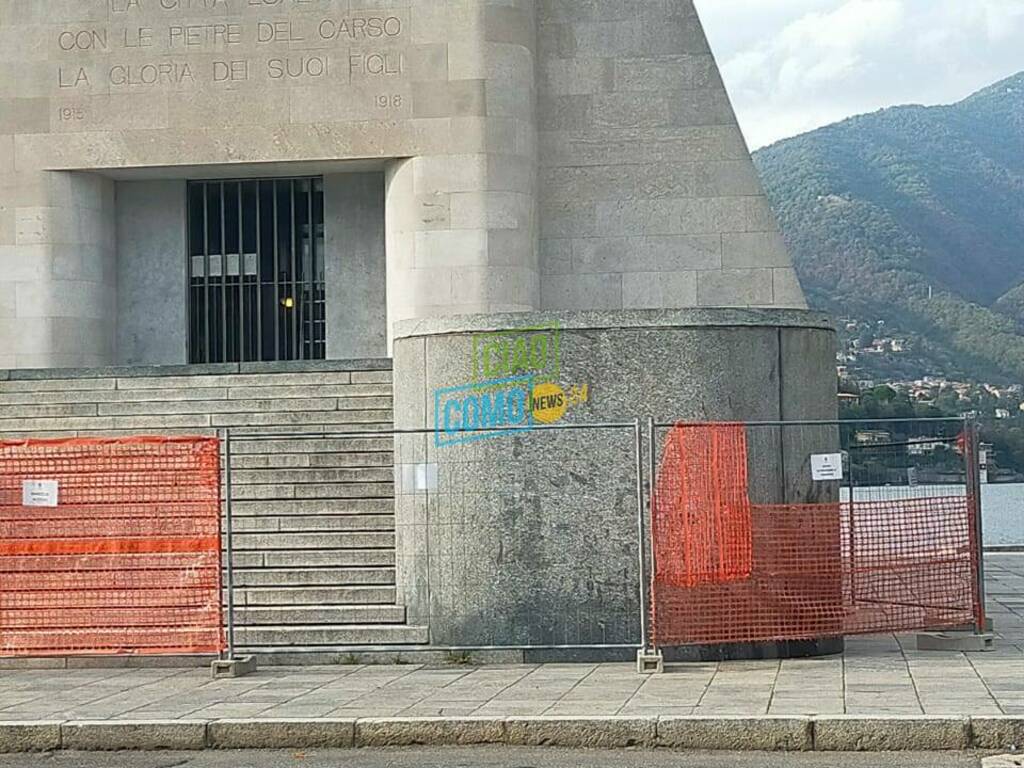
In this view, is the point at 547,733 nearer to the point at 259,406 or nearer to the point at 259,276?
the point at 259,406

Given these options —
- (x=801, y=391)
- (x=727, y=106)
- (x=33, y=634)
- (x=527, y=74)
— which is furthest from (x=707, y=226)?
(x=33, y=634)

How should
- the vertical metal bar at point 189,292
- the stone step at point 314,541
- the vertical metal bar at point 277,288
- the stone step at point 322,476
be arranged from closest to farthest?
1. the stone step at point 314,541
2. the stone step at point 322,476
3. the vertical metal bar at point 189,292
4. the vertical metal bar at point 277,288

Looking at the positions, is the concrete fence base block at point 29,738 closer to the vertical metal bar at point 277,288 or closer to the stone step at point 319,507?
the stone step at point 319,507

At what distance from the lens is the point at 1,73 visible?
2411cm

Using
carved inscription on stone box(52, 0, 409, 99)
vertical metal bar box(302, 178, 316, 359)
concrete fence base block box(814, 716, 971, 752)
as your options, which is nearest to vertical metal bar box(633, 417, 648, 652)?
concrete fence base block box(814, 716, 971, 752)

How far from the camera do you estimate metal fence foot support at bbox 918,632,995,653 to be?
13.6m

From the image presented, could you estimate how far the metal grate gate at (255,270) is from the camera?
83.8ft

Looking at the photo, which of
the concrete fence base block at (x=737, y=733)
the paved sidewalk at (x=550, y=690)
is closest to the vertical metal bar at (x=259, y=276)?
the paved sidewalk at (x=550, y=690)

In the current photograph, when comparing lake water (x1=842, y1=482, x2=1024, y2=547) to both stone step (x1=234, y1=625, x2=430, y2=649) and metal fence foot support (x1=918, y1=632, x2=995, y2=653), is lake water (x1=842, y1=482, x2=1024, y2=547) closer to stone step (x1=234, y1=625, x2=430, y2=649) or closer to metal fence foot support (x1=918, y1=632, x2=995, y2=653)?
metal fence foot support (x1=918, y1=632, x2=995, y2=653)

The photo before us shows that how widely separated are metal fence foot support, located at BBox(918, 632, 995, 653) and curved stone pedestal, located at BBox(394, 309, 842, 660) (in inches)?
35.3

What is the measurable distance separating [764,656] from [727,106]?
1229 centimetres

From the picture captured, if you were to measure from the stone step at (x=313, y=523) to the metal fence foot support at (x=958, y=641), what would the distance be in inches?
189

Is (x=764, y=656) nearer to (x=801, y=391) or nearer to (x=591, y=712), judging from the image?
(x=801, y=391)

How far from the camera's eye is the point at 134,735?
1071 cm
